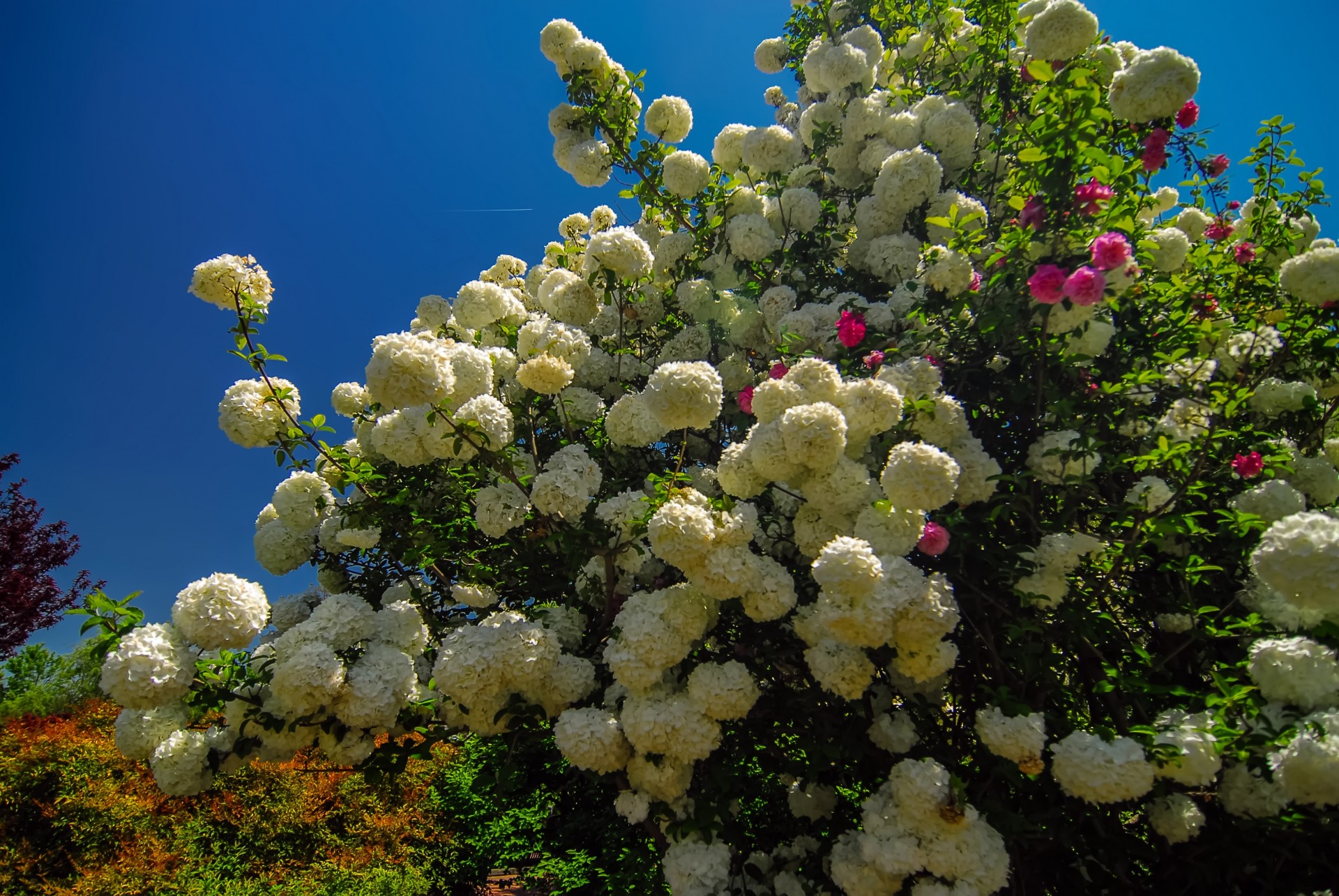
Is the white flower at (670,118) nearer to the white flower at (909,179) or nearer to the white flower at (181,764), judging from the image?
the white flower at (909,179)

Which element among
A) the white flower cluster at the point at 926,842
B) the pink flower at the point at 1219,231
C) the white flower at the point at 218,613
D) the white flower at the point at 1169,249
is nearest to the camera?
the white flower cluster at the point at 926,842

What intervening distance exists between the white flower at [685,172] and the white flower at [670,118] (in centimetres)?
41

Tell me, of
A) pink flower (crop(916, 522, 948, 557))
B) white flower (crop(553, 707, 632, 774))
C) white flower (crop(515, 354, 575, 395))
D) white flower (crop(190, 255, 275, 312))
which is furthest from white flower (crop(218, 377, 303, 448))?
pink flower (crop(916, 522, 948, 557))

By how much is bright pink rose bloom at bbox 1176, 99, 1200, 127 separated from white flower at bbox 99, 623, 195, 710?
Answer: 238 inches

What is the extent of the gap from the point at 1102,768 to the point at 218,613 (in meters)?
3.76

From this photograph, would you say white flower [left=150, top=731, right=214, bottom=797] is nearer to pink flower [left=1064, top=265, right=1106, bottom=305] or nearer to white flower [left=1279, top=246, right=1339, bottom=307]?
pink flower [left=1064, top=265, right=1106, bottom=305]

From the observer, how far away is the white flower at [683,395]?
118 inches

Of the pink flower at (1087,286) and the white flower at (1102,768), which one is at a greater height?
the pink flower at (1087,286)

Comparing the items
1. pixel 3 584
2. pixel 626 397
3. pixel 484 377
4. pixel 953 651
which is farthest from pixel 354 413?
pixel 3 584

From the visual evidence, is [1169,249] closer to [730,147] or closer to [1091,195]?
[1091,195]

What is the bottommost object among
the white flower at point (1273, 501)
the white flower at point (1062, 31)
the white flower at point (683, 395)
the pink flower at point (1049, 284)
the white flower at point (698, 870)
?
the white flower at point (698, 870)

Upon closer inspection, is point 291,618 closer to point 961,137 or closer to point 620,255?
point 620,255

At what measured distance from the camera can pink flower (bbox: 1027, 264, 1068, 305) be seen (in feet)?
9.66

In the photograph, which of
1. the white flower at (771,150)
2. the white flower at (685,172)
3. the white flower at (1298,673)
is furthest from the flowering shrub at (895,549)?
the white flower at (771,150)
